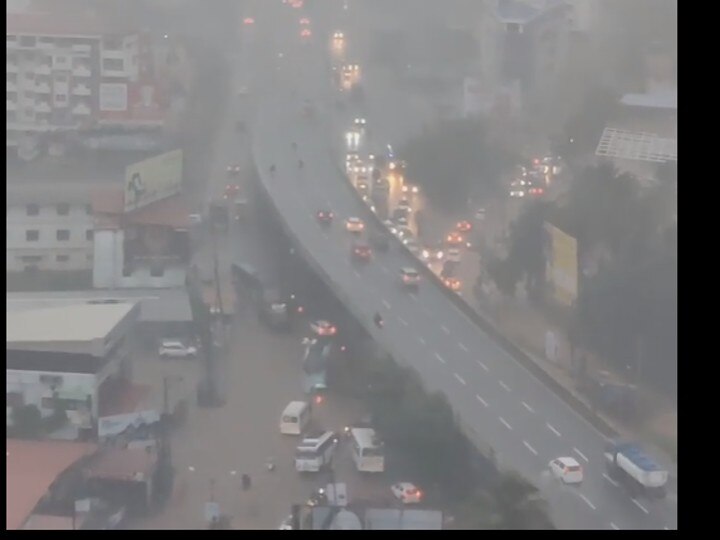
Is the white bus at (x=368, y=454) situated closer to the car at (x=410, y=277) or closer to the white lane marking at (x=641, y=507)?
the car at (x=410, y=277)

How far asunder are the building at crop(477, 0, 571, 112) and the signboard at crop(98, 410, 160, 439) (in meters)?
1.20

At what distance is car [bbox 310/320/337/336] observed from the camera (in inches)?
126

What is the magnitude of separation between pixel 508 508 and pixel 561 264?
24.9 inches

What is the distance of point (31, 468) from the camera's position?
9.98 ft

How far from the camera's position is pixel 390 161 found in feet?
10.7

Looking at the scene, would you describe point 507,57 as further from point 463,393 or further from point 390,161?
point 463,393

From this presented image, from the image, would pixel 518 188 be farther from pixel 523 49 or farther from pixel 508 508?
pixel 508 508

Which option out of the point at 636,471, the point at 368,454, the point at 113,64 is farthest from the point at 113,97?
the point at 636,471

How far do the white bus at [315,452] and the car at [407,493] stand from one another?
7.0 inches

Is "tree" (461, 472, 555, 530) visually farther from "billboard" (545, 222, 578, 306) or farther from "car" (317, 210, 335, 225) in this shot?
"car" (317, 210, 335, 225)

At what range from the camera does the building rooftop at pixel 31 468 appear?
3.00 m

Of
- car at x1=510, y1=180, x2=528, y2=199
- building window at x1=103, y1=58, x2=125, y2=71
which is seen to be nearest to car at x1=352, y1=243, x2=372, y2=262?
car at x1=510, y1=180, x2=528, y2=199

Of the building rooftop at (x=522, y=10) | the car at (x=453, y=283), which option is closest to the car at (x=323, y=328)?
the car at (x=453, y=283)
